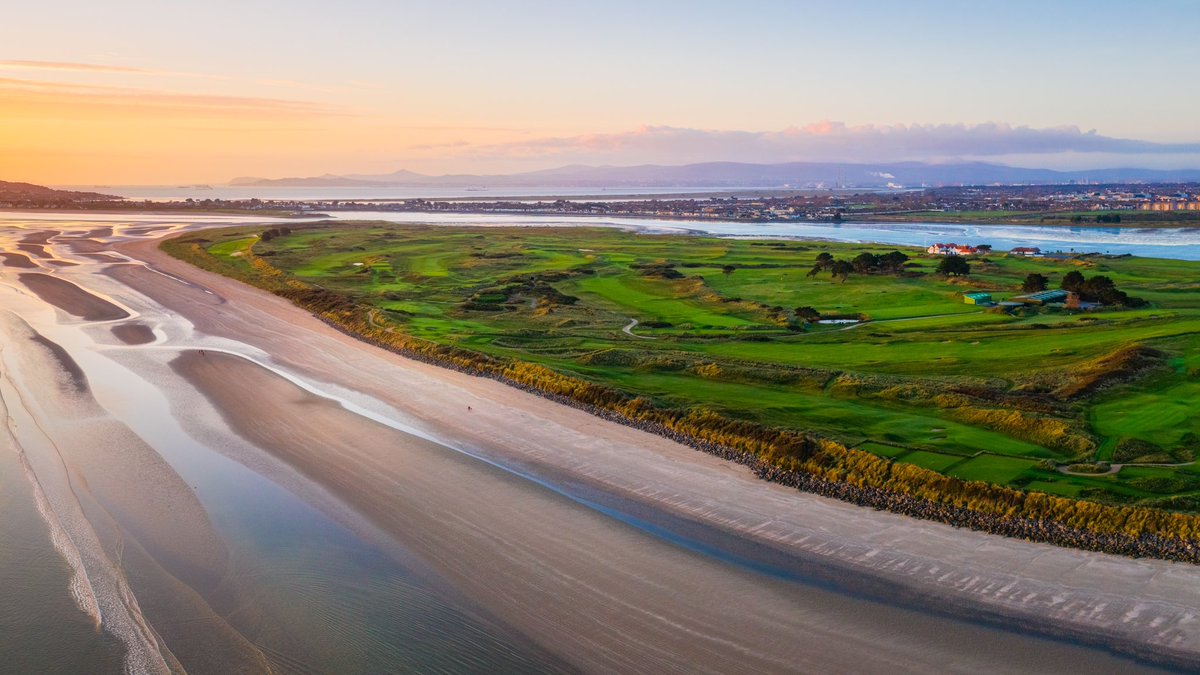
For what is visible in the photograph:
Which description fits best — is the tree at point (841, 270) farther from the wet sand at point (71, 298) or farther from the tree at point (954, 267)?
the wet sand at point (71, 298)

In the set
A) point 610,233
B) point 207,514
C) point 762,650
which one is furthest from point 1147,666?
point 610,233

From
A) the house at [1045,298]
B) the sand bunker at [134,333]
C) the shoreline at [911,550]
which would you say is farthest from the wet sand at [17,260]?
the house at [1045,298]

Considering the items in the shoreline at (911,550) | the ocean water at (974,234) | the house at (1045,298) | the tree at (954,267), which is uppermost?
the ocean water at (974,234)

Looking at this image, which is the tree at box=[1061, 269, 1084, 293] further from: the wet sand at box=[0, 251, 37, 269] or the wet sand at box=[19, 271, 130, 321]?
the wet sand at box=[0, 251, 37, 269]

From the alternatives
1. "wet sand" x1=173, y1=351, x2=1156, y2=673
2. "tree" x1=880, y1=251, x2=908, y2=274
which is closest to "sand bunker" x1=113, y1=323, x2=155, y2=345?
Answer: "wet sand" x1=173, y1=351, x2=1156, y2=673

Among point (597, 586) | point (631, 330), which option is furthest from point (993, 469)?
point (631, 330)

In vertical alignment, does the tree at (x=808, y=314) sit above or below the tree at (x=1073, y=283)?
below

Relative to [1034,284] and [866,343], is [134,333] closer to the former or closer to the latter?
[866,343]
